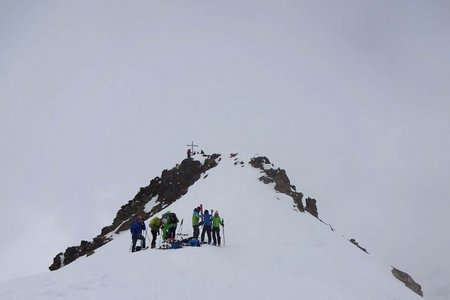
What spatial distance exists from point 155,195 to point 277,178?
800 inches

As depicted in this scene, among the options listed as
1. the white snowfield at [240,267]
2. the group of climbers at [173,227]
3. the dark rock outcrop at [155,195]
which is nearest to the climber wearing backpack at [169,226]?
the group of climbers at [173,227]

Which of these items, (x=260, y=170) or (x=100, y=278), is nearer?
(x=100, y=278)

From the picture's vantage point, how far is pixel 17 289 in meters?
11.2

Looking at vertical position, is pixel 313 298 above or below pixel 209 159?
below

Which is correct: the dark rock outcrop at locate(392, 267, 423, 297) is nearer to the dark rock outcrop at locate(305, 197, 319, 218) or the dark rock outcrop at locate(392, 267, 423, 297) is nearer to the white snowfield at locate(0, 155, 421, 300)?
the white snowfield at locate(0, 155, 421, 300)

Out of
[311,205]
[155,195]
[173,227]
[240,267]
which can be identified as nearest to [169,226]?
[173,227]

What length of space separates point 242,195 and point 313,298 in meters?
17.5

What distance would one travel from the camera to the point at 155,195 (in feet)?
168

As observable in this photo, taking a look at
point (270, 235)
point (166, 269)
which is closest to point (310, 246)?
point (270, 235)

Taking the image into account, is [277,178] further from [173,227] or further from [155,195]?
[155,195]

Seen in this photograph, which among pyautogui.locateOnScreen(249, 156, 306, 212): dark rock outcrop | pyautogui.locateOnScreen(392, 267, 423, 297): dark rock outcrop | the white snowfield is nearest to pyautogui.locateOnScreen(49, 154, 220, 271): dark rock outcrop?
pyautogui.locateOnScreen(249, 156, 306, 212): dark rock outcrop

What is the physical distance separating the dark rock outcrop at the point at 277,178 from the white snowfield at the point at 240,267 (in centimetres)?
134

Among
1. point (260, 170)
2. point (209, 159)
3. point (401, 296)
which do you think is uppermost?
point (209, 159)

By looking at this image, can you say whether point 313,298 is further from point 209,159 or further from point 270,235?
point 209,159
